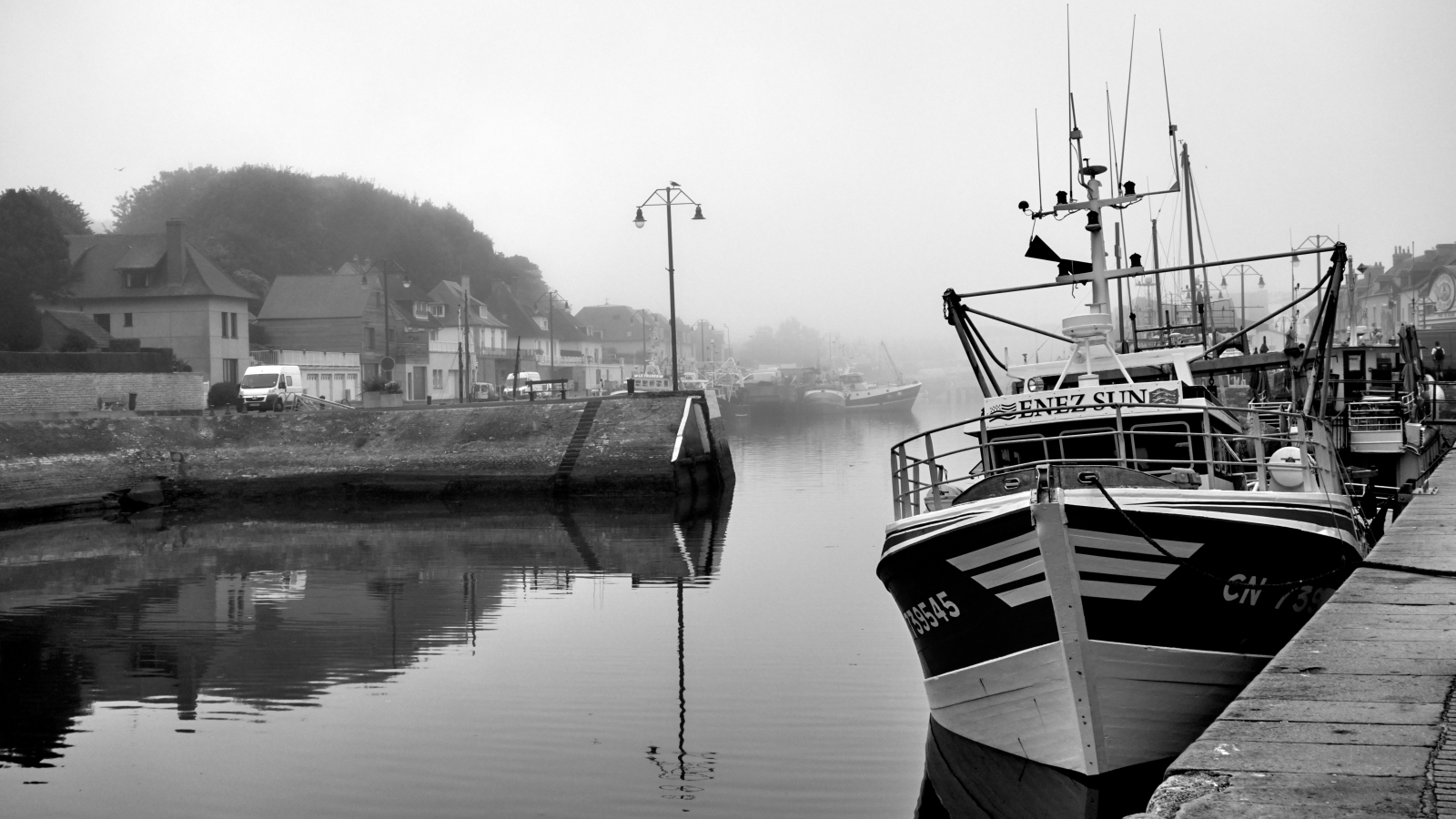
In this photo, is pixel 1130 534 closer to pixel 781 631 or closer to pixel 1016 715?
pixel 1016 715

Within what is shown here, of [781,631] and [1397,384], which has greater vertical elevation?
[1397,384]

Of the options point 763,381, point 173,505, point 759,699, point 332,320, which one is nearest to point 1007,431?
point 759,699

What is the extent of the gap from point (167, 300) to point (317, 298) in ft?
49.2

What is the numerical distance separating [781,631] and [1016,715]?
742 cm

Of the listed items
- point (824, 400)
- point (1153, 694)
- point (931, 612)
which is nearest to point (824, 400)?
point (824, 400)

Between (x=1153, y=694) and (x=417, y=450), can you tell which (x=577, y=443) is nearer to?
(x=417, y=450)

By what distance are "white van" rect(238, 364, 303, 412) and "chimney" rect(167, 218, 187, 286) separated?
11.9 meters

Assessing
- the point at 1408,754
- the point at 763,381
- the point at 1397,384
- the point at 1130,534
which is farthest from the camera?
the point at 763,381

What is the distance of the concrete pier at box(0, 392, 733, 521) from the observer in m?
36.6

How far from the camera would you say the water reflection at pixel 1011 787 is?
9.28m

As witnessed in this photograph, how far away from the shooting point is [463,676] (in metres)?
14.9

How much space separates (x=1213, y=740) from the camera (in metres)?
5.94

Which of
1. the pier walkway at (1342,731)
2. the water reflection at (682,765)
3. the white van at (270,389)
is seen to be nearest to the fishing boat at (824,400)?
the white van at (270,389)

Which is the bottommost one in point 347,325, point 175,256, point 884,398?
point 884,398
